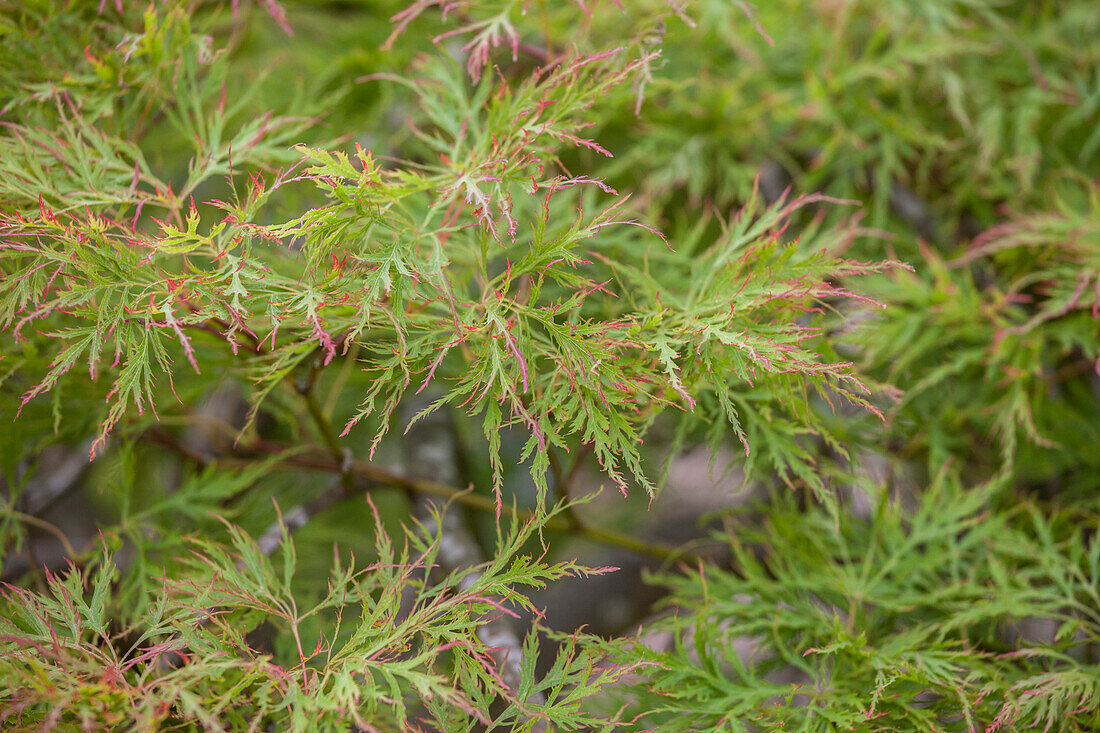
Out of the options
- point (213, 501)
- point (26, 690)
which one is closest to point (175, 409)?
point (213, 501)

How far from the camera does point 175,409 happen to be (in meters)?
1.02

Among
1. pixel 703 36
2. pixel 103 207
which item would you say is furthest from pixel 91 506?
pixel 703 36

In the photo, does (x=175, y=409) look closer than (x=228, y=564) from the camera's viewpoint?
No

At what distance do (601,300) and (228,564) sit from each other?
49cm

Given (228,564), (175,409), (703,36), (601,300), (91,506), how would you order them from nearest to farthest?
(228,564) < (601,300) < (175,409) < (703,36) < (91,506)

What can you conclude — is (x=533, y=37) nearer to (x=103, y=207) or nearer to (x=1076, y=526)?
(x=103, y=207)

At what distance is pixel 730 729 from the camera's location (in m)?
0.74

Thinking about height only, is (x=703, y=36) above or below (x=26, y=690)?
above

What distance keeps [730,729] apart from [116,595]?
0.76m

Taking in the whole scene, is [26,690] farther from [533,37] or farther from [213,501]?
[533,37]

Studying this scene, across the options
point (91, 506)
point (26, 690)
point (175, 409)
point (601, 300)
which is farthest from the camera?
point (91, 506)

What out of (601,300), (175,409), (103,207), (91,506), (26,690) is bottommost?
(91,506)

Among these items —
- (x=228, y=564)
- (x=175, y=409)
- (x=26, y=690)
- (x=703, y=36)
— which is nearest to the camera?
(x=26, y=690)

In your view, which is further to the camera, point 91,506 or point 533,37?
point 91,506
